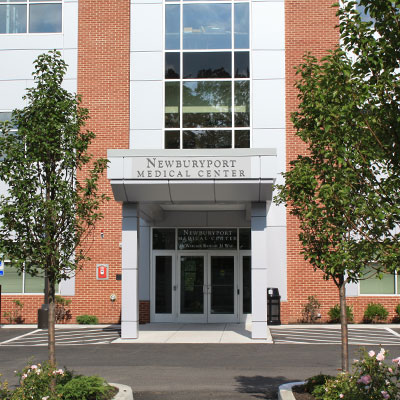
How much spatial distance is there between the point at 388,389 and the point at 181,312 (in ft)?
52.8

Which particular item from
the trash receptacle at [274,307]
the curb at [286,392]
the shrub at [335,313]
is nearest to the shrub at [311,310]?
the shrub at [335,313]

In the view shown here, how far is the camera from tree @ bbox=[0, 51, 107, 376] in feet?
32.1

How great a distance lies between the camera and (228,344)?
17703 mm

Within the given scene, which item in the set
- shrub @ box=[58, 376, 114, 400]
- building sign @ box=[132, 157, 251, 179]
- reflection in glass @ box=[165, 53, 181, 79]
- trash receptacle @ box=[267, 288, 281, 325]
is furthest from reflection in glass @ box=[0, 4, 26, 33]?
shrub @ box=[58, 376, 114, 400]

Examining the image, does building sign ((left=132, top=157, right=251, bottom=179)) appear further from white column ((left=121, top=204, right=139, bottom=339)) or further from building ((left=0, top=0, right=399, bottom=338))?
building ((left=0, top=0, right=399, bottom=338))

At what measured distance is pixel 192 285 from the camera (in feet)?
77.2

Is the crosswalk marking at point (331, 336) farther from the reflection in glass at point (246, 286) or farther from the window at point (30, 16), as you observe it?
the window at point (30, 16)

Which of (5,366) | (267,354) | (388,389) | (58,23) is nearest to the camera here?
(388,389)

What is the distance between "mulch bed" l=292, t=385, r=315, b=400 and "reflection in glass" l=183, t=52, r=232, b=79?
14733mm

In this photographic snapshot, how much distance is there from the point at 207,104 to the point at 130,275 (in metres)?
7.52

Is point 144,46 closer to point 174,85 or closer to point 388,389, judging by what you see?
point 174,85

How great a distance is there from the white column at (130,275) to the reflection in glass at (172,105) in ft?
16.5

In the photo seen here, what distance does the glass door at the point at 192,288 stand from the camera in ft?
76.4

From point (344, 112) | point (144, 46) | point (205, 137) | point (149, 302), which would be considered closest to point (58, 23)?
point (144, 46)
